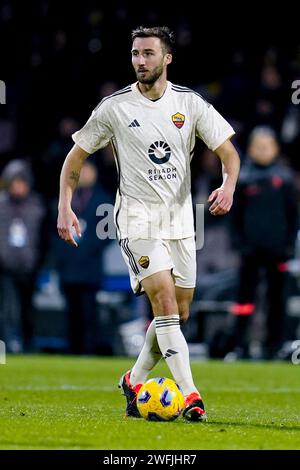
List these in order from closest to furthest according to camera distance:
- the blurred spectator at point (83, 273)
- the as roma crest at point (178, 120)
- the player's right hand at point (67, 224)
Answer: the player's right hand at point (67, 224) < the as roma crest at point (178, 120) < the blurred spectator at point (83, 273)

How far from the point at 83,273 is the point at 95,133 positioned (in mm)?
7758

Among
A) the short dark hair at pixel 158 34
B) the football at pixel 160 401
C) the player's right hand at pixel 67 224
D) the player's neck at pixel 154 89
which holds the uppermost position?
the short dark hair at pixel 158 34

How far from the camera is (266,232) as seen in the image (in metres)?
15.5

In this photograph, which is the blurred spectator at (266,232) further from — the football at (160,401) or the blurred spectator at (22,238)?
the football at (160,401)

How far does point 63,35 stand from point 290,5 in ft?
13.1

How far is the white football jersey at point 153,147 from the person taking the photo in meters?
8.56

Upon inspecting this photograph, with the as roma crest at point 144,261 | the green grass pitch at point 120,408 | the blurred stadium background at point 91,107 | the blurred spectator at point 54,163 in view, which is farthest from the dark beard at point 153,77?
the blurred spectator at point 54,163

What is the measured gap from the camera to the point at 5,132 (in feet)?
70.9

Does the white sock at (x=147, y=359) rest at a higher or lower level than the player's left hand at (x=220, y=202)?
lower

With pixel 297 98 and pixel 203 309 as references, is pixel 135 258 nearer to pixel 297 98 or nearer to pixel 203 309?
pixel 203 309

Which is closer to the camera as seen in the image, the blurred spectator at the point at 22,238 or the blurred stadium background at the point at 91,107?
the blurred stadium background at the point at 91,107

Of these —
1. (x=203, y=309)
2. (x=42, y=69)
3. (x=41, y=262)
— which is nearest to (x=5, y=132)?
(x=42, y=69)

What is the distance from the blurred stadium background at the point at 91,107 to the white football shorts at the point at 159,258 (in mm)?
7464

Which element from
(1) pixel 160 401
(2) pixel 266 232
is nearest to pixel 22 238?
(2) pixel 266 232
